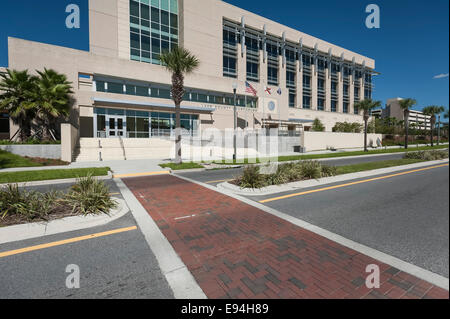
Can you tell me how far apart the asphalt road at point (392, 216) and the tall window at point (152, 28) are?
3329 centimetres

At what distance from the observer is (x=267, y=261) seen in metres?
3.34

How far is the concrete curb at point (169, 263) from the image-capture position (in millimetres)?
2705

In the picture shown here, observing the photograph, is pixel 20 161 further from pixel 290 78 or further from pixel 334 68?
pixel 334 68

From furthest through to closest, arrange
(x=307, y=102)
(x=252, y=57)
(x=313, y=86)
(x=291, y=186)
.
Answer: (x=307, y=102) < (x=313, y=86) < (x=252, y=57) < (x=291, y=186)

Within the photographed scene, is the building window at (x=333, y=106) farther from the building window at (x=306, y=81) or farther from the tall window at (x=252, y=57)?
the tall window at (x=252, y=57)

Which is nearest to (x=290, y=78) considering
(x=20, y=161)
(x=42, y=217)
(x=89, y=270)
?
(x=20, y=161)

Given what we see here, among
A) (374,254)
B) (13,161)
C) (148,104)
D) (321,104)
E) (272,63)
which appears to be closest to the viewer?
(374,254)

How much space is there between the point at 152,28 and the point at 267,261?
41.4 meters

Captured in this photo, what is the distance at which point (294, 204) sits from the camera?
6.30m

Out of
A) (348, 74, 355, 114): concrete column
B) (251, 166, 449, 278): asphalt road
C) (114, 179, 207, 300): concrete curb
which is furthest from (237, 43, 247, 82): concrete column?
(114, 179, 207, 300): concrete curb

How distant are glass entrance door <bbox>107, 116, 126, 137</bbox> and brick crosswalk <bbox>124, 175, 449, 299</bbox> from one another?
24946mm

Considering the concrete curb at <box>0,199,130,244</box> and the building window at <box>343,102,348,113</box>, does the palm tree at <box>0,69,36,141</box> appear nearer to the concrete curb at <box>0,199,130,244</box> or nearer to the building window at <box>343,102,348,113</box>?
Answer: the concrete curb at <box>0,199,130,244</box>

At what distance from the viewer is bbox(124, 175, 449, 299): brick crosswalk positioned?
2631 mm
